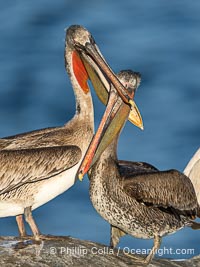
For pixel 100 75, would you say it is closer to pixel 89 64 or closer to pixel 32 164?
pixel 89 64

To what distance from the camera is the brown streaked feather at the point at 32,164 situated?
973 centimetres

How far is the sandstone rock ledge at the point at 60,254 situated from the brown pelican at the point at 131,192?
0.21m

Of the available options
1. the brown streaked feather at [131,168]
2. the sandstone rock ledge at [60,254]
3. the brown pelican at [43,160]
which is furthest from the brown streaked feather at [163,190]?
the brown pelican at [43,160]

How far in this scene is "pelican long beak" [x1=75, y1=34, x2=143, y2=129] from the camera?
9.56 m

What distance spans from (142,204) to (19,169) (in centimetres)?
107

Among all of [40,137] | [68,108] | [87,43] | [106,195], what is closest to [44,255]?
[106,195]

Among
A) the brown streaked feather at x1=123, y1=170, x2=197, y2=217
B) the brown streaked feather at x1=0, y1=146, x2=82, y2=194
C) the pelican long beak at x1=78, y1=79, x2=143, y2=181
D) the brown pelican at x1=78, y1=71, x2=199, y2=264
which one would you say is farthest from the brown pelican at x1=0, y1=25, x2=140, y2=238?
the brown streaked feather at x1=123, y1=170, x2=197, y2=217

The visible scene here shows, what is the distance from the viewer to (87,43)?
10.1 meters

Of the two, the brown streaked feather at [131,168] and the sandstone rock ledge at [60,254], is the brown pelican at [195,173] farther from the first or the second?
the sandstone rock ledge at [60,254]

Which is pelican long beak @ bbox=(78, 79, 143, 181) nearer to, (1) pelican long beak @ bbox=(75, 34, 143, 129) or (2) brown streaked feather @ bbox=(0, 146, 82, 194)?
(1) pelican long beak @ bbox=(75, 34, 143, 129)

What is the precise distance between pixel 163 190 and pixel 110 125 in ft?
2.09

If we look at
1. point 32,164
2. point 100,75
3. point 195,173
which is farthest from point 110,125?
point 195,173

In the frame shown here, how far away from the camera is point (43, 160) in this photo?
982cm

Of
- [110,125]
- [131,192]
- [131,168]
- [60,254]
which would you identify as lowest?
[60,254]
